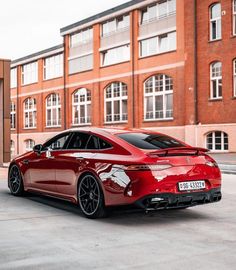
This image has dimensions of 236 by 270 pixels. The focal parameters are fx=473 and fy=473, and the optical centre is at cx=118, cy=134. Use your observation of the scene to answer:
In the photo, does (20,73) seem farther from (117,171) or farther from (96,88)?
(117,171)

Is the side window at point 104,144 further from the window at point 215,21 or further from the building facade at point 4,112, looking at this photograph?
the window at point 215,21

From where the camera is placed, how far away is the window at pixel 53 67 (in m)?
45.2

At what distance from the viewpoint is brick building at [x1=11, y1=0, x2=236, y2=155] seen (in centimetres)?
2938

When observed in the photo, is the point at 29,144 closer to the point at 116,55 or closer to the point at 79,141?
the point at 116,55

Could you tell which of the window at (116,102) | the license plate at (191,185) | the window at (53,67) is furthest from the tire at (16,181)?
the window at (53,67)

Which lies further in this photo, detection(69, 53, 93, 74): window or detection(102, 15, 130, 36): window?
detection(69, 53, 93, 74): window

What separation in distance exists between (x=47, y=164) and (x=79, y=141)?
33.8 inches

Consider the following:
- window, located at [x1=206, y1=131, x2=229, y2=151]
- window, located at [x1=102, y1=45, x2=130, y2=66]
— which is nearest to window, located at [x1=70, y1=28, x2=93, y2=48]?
window, located at [x1=102, y1=45, x2=130, y2=66]

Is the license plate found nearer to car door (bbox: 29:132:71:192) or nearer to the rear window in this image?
the rear window

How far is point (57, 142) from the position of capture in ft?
28.1

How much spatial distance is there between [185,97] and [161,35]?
557 cm

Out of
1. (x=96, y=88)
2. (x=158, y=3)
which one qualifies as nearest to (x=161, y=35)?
(x=158, y=3)

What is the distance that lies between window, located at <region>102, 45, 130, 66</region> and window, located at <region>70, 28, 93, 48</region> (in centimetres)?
278

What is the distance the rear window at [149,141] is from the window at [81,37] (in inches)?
1362
